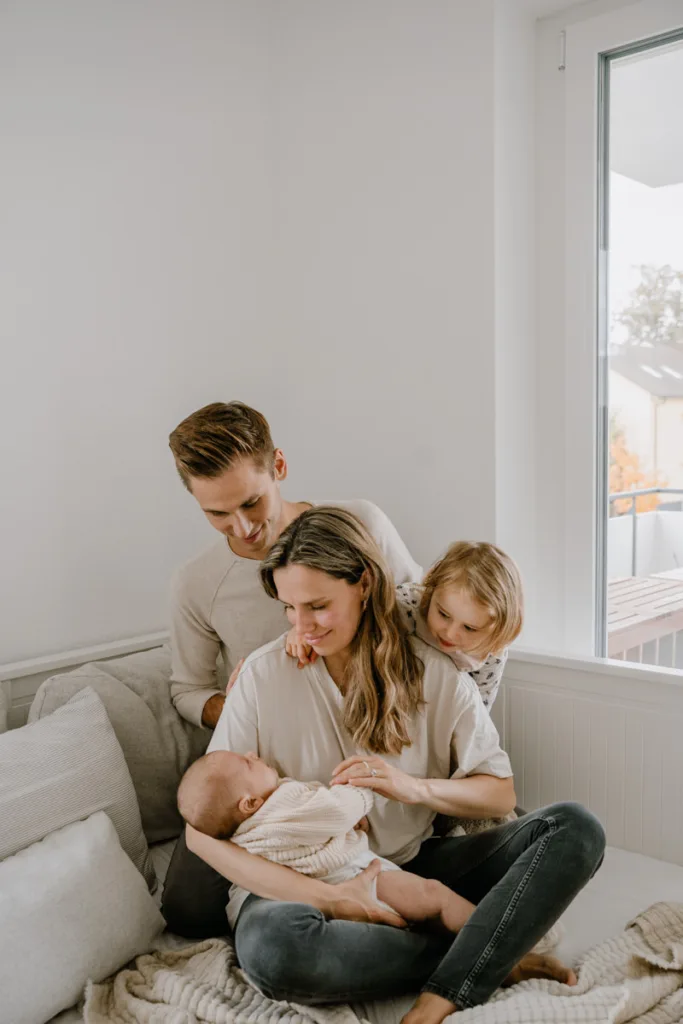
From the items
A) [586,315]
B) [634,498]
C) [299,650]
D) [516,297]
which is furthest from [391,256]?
[299,650]

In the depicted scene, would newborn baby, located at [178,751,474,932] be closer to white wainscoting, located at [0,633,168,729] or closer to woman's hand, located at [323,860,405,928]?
woman's hand, located at [323,860,405,928]

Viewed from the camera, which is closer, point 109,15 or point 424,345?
point 109,15

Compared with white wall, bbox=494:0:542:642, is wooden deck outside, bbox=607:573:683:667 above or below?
below

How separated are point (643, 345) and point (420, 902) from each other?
135 centimetres

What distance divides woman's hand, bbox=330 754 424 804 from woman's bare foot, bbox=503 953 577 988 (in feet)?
1.05

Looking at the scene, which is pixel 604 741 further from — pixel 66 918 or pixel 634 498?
pixel 66 918

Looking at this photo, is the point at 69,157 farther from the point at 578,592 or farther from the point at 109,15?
the point at 578,592

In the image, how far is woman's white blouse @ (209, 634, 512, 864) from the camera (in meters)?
1.50

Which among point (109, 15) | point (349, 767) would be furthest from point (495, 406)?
point (109, 15)

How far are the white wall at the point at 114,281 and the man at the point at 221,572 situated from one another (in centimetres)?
37

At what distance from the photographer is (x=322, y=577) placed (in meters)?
1.44

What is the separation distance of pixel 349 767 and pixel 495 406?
3.34ft

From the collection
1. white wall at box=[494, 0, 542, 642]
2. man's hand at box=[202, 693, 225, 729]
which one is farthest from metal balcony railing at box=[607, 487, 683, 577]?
man's hand at box=[202, 693, 225, 729]

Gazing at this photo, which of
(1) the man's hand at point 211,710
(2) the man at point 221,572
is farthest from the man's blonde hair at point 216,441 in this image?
(1) the man's hand at point 211,710
